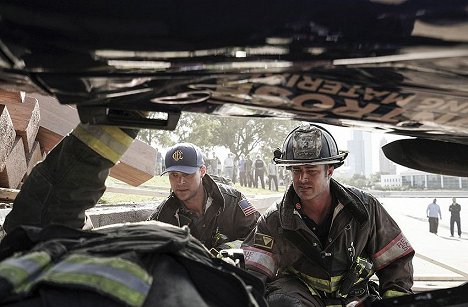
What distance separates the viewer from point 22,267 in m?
1.01

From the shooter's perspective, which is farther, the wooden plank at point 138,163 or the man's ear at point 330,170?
the wooden plank at point 138,163

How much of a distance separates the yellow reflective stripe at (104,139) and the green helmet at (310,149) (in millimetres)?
2139

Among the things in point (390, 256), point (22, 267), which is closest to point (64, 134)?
point (390, 256)

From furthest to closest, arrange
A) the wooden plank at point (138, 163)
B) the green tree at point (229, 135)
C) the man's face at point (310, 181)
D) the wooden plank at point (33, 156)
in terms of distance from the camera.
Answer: the green tree at point (229, 135) < the wooden plank at point (138, 163) < the wooden plank at point (33, 156) < the man's face at point (310, 181)

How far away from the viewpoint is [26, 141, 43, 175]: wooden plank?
436 centimetres

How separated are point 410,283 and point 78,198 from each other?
7.81 ft

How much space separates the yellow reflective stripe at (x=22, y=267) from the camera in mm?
980

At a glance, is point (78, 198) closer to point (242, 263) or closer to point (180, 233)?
point (180, 233)

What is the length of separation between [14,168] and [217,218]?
180 cm

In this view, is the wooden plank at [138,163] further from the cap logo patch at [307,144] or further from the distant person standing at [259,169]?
the distant person standing at [259,169]

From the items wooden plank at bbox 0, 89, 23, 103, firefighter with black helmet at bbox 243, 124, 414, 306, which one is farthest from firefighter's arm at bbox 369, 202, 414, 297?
wooden plank at bbox 0, 89, 23, 103

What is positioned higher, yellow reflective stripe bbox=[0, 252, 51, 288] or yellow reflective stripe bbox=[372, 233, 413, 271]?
yellow reflective stripe bbox=[0, 252, 51, 288]

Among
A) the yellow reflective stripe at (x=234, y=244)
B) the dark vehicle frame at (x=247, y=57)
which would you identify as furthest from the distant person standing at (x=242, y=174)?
the dark vehicle frame at (x=247, y=57)

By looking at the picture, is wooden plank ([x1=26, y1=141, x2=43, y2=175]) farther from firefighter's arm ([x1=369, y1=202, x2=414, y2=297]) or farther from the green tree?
the green tree
